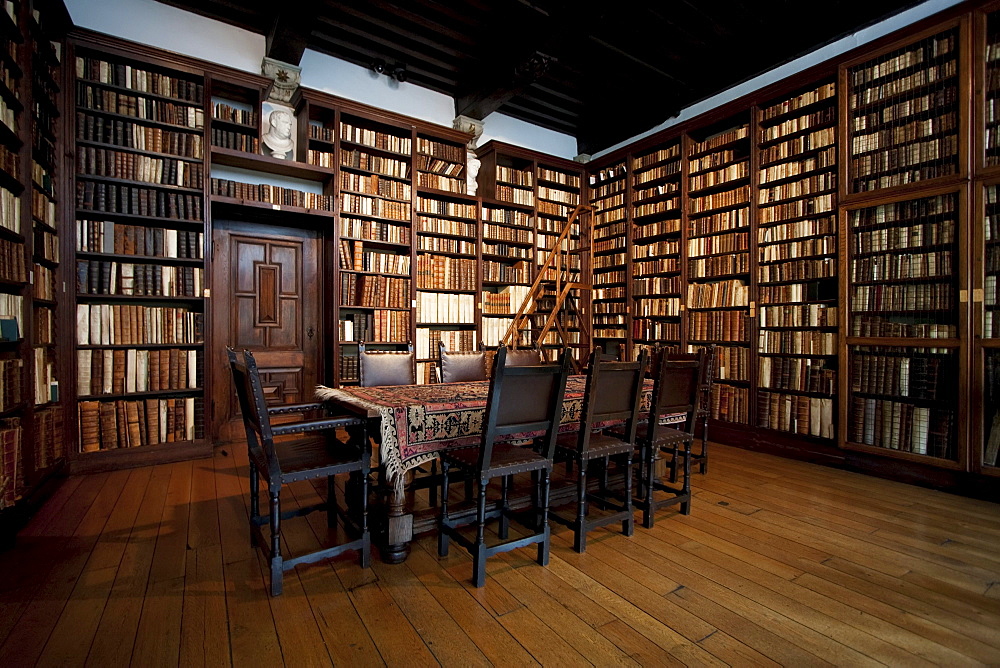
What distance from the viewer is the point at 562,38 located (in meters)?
4.12

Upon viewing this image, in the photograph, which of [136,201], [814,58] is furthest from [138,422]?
[814,58]

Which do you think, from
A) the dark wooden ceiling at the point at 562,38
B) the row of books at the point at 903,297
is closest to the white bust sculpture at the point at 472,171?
the dark wooden ceiling at the point at 562,38

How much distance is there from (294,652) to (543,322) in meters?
4.88

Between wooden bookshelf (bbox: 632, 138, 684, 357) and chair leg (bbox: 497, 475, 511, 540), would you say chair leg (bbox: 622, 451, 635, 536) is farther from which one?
wooden bookshelf (bbox: 632, 138, 684, 357)

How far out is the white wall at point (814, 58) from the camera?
3.79 meters

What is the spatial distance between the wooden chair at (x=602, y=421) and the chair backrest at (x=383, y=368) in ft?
4.48

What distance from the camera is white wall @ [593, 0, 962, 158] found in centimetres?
379

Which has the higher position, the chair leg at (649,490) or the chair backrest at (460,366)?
the chair backrest at (460,366)

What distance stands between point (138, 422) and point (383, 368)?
2113 millimetres

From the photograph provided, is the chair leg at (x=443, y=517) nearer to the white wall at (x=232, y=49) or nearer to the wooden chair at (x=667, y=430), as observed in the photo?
the wooden chair at (x=667, y=430)

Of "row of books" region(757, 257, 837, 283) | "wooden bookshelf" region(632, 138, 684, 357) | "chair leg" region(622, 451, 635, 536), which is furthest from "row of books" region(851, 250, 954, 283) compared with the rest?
"chair leg" region(622, 451, 635, 536)

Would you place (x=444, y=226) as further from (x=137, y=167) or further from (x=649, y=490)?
(x=649, y=490)

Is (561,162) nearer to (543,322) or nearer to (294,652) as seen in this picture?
(543,322)

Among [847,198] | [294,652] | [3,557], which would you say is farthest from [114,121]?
[847,198]
